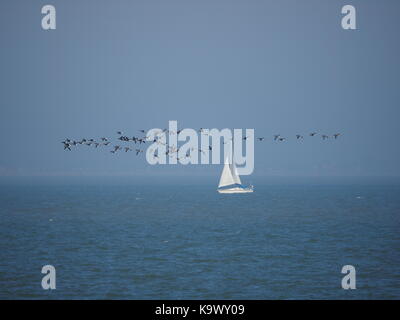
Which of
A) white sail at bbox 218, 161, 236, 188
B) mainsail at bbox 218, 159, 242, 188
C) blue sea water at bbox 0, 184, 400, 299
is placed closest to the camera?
blue sea water at bbox 0, 184, 400, 299

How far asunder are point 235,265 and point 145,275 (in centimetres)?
1054

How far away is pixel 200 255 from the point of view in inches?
2756

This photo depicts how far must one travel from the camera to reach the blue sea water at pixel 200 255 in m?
50.7

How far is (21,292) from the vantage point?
4953 centimetres

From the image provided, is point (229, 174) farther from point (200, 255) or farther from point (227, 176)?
point (200, 255)

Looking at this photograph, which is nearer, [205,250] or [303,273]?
[303,273]

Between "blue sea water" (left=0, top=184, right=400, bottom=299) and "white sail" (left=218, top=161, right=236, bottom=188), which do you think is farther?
"white sail" (left=218, top=161, right=236, bottom=188)

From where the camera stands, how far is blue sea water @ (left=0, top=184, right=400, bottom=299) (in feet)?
166

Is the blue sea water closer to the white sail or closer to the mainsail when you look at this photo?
the mainsail

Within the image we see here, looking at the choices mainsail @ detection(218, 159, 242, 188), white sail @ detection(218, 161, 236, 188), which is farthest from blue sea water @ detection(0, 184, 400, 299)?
white sail @ detection(218, 161, 236, 188)

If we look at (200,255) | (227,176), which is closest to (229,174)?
(227,176)

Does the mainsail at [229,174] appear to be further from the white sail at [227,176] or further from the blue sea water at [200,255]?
the blue sea water at [200,255]
